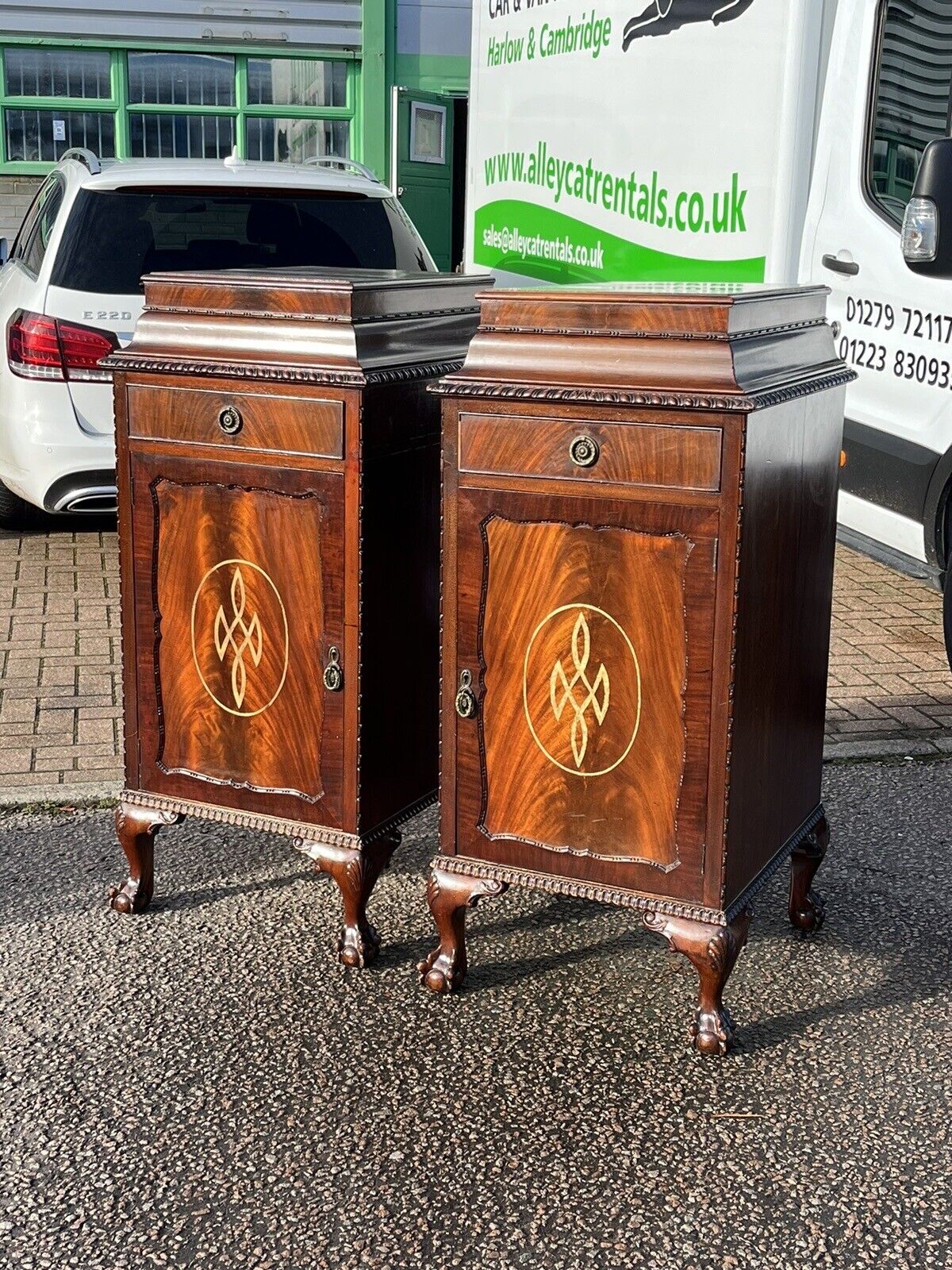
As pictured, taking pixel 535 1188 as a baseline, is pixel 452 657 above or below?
above

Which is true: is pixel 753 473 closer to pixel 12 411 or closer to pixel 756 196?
pixel 756 196

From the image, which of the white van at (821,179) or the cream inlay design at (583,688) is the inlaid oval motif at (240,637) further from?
the white van at (821,179)

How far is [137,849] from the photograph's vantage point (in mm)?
3672

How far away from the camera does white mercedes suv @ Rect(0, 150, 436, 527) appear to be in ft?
20.9

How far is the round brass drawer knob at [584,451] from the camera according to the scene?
114 inches

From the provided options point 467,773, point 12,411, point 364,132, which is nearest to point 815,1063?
point 467,773

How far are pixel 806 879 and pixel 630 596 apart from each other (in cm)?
104

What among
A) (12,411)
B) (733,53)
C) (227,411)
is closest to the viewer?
(227,411)

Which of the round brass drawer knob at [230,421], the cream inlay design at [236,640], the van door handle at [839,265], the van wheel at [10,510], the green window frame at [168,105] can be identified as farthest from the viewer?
the green window frame at [168,105]

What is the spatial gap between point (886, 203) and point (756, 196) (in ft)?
1.80

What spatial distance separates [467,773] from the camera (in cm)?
320

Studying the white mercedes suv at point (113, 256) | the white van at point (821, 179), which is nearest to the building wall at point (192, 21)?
the white mercedes suv at point (113, 256)

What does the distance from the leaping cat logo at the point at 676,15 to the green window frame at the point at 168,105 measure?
11732 mm

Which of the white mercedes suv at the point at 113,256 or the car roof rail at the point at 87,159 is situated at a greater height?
the car roof rail at the point at 87,159
